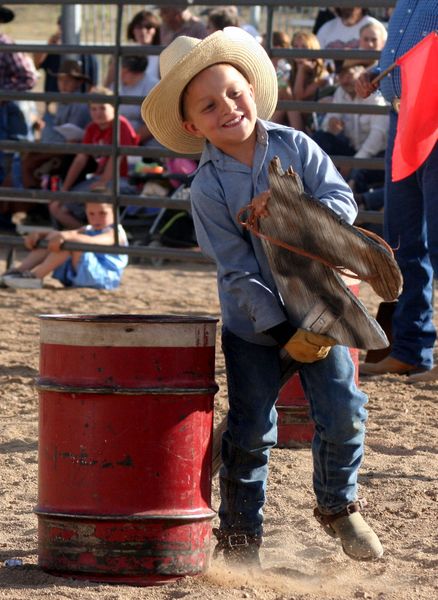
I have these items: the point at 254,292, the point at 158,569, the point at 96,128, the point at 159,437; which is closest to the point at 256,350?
the point at 254,292

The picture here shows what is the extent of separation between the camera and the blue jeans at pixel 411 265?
16.6 ft

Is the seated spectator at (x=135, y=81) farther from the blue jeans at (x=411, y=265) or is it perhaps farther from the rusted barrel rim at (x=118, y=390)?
the rusted barrel rim at (x=118, y=390)

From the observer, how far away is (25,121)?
9930 mm

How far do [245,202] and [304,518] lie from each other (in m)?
1.06

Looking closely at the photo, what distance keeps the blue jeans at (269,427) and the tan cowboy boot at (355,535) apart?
2cm

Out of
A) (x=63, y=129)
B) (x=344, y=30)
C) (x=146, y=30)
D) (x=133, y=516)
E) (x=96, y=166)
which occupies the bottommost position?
(x=96, y=166)

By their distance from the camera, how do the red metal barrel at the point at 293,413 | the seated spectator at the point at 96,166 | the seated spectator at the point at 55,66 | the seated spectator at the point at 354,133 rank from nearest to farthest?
the red metal barrel at the point at 293,413
the seated spectator at the point at 354,133
the seated spectator at the point at 96,166
the seated spectator at the point at 55,66

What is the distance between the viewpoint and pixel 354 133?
8.11 meters

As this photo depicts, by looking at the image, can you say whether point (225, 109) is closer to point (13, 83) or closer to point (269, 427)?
point (269, 427)

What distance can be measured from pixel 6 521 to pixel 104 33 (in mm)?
11186

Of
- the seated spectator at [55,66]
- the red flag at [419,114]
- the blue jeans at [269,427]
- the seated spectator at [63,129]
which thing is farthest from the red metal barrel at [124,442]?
the seated spectator at [55,66]

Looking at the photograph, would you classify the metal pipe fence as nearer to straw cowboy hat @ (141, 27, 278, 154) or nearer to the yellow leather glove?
straw cowboy hat @ (141, 27, 278, 154)

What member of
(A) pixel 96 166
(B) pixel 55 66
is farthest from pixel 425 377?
(B) pixel 55 66

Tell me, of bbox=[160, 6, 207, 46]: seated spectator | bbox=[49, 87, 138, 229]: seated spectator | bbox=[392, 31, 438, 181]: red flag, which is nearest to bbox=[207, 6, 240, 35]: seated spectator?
bbox=[160, 6, 207, 46]: seated spectator
